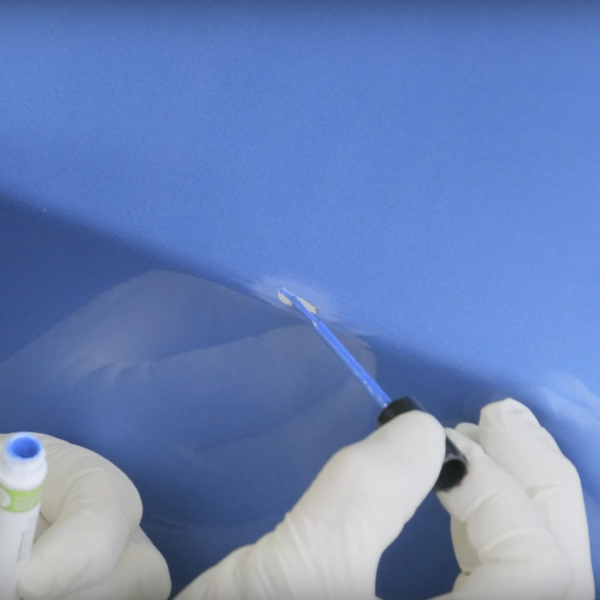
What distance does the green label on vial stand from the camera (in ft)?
1.38

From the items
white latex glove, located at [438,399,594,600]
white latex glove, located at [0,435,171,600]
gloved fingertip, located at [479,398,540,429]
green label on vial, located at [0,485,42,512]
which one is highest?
gloved fingertip, located at [479,398,540,429]

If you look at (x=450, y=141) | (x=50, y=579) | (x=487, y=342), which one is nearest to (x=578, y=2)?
(x=450, y=141)

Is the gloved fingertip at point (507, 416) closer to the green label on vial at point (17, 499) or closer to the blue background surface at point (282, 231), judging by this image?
the blue background surface at point (282, 231)

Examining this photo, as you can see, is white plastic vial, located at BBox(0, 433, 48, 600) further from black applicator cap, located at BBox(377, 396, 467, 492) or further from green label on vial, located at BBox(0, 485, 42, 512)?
black applicator cap, located at BBox(377, 396, 467, 492)

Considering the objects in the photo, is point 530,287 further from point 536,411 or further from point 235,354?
point 235,354

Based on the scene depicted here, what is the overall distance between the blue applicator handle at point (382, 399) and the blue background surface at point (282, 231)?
Answer: 0.06 ft

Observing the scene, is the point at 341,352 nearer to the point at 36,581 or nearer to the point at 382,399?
the point at 382,399

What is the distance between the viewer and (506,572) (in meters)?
0.49

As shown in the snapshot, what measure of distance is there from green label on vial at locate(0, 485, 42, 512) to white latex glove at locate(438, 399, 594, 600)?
0.93 ft

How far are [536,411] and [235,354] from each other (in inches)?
11.4

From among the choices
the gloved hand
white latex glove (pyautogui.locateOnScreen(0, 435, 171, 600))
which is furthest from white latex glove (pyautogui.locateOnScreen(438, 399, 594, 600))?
white latex glove (pyautogui.locateOnScreen(0, 435, 171, 600))

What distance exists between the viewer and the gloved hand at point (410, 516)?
0.45 meters

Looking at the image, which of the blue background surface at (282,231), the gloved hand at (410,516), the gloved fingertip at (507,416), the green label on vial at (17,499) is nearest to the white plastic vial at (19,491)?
the green label on vial at (17,499)

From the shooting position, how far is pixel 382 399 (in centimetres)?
59
